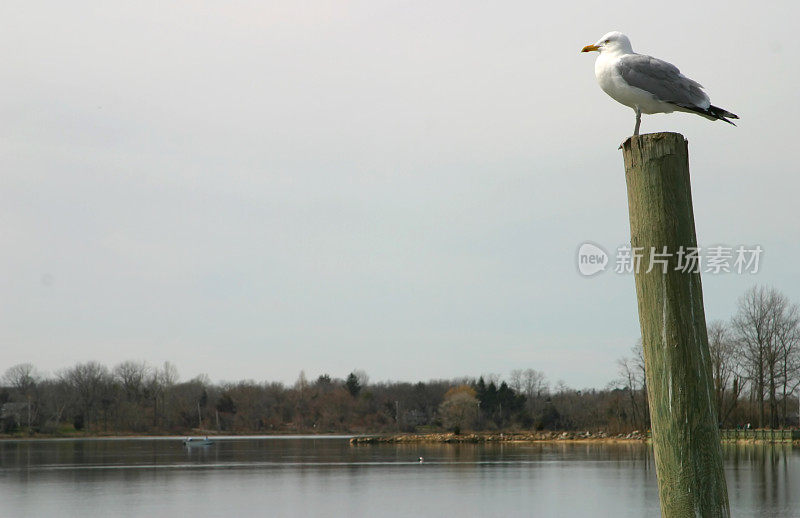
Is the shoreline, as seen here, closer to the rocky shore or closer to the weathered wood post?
the rocky shore

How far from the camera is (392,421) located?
5497 inches

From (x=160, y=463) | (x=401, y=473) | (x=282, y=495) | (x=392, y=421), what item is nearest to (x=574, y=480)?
(x=401, y=473)

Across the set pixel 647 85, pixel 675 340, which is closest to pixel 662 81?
pixel 647 85

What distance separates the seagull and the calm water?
25272 mm

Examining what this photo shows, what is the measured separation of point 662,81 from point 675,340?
2.63 metres

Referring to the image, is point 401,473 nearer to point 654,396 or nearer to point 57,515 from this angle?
point 57,515

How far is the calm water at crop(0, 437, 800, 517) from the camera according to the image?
33.1 m

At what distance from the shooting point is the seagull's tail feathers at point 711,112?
19.6 ft

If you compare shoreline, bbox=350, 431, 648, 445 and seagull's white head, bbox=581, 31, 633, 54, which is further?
shoreline, bbox=350, 431, 648, 445

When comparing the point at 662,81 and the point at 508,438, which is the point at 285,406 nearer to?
the point at 508,438

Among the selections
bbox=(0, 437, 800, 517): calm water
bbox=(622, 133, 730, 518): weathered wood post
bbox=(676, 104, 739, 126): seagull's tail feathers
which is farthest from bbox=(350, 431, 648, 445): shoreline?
bbox=(622, 133, 730, 518): weathered wood post

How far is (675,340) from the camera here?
383 centimetres

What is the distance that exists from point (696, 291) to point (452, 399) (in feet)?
407

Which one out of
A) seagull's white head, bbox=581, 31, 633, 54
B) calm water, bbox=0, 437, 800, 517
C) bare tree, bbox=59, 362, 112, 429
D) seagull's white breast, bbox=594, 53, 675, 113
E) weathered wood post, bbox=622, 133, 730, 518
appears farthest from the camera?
bare tree, bbox=59, 362, 112, 429
